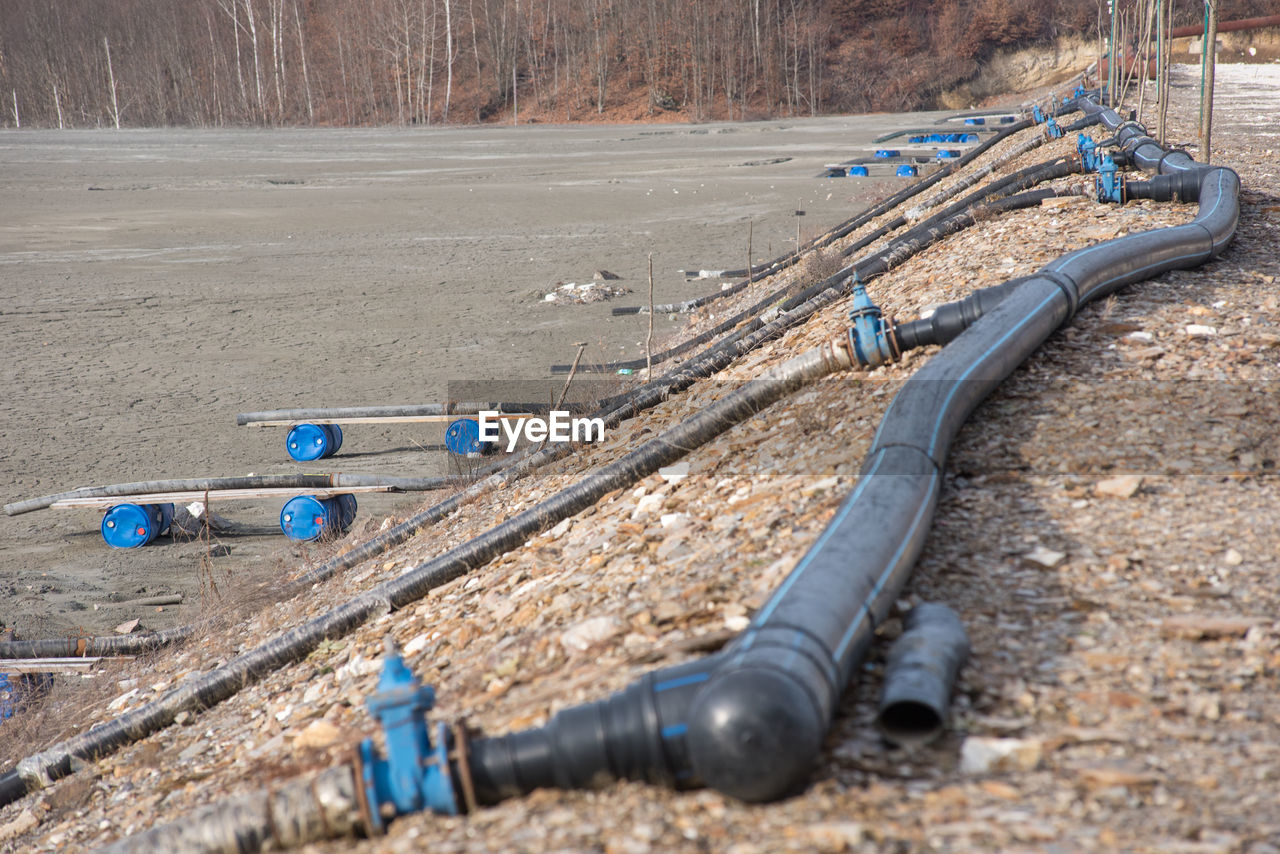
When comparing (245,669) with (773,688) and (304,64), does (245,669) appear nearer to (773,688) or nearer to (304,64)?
(773,688)

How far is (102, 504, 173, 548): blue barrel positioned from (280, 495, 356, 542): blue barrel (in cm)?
144

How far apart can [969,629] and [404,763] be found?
163 centimetres

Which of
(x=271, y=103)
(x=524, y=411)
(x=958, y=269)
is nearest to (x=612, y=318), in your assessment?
(x=524, y=411)

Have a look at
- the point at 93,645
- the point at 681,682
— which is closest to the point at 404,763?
the point at 681,682

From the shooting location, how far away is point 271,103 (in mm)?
64188

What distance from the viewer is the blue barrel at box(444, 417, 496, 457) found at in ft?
34.2

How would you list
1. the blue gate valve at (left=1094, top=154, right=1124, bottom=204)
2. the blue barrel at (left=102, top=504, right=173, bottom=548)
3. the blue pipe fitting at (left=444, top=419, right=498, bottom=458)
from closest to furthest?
the blue gate valve at (left=1094, top=154, right=1124, bottom=204)
the blue barrel at (left=102, top=504, right=173, bottom=548)
the blue pipe fitting at (left=444, top=419, right=498, bottom=458)

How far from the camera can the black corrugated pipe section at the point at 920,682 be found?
7.79 feet

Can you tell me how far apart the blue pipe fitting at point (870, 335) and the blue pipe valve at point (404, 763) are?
327 cm

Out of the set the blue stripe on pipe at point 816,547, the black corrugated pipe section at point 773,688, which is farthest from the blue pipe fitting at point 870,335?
the blue stripe on pipe at point 816,547

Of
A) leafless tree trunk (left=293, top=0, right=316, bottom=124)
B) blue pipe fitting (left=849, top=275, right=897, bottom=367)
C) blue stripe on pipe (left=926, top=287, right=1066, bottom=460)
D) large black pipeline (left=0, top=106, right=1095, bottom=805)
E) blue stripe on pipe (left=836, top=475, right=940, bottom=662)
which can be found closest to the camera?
blue stripe on pipe (left=836, top=475, right=940, bottom=662)

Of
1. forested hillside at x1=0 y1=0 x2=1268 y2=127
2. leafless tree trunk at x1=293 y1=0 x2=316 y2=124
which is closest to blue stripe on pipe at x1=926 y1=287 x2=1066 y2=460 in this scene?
forested hillside at x1=0 y1=0 x2=1268 y2=127

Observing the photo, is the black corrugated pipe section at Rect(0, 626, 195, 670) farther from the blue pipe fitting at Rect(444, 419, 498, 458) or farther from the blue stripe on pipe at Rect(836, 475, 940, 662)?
the blue stripe on pipe at Rect(836, 475, 940, 662)

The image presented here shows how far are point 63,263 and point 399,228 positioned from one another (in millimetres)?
6846
